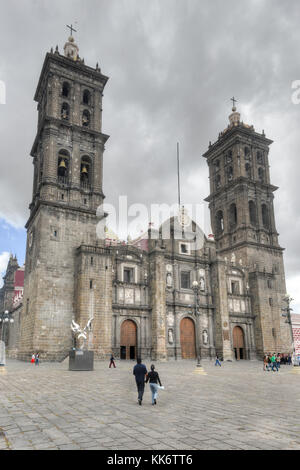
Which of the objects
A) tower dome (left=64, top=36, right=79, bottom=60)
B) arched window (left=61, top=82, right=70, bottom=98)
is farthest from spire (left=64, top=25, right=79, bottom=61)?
arched window (left=61, top=82, right=70, bottom=98)

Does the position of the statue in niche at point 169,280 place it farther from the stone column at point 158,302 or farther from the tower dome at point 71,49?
the tower dome at point 71,49

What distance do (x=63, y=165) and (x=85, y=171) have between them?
86.0 inches

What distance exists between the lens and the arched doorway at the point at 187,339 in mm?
35562

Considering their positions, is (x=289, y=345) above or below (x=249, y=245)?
→ below

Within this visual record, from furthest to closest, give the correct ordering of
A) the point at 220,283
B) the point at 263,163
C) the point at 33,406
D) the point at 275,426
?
the point at 263,163 → the point at 220,283 → the point at 33,406 → the point at 275,426

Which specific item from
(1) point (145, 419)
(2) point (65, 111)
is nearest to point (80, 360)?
(1) point (145, 419)

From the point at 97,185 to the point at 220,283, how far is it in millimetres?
16122

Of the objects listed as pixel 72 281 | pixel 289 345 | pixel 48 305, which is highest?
pixel 72 281

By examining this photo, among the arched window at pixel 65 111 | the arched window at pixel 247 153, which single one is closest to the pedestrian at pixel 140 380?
the arched window at pixel 65 111

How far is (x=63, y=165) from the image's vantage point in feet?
112

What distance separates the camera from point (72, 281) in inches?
1235

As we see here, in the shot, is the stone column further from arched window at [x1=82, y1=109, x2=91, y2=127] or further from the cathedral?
arched window at [x1=82, y1=109, x2=91, y2=127]
